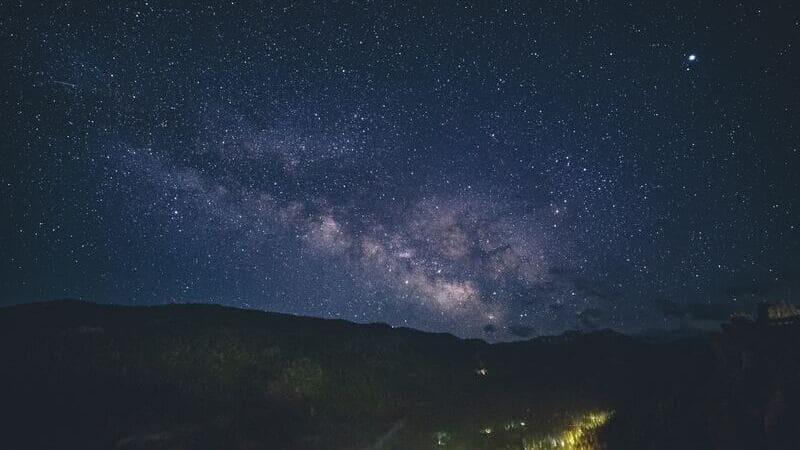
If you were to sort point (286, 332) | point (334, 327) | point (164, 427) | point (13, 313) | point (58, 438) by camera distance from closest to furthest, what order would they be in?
point (58, 438)
point (164, 427)
point (13, 313)
point (286, 332)
point (334, 327)

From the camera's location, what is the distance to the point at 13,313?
30.9 meters

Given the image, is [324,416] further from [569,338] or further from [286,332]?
[569,338]

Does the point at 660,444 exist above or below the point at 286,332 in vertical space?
below

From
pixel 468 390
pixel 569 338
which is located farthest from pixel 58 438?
pixel 569 338

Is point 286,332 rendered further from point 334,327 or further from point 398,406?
point 398,406

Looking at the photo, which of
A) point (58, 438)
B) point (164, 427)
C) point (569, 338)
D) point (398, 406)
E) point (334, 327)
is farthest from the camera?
point (569, 338)

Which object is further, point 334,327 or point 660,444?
point 334,327

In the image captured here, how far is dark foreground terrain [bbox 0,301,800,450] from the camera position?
2141 centimetres

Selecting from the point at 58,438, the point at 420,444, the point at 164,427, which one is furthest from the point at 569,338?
the point at 58,438

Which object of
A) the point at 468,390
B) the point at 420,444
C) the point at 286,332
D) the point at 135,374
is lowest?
the point at 420,444

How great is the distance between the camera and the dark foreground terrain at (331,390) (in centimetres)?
2141

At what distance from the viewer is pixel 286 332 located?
3503 cm

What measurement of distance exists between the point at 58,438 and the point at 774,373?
124ft

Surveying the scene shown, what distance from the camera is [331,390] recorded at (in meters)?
29.1
